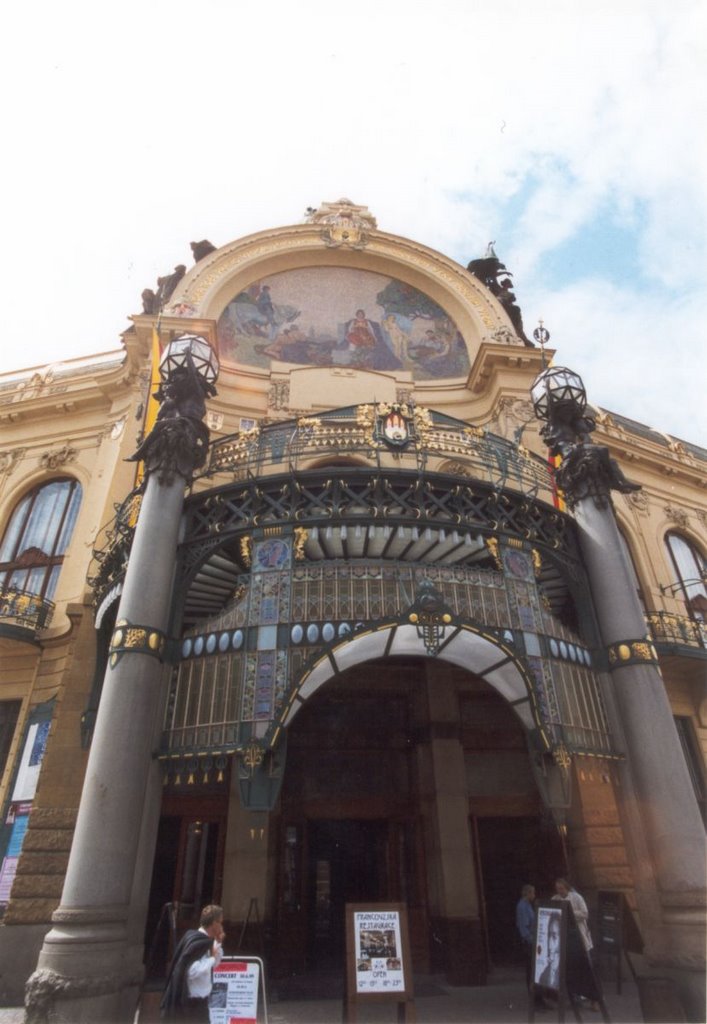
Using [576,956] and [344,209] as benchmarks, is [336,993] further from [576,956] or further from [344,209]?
[344,209]

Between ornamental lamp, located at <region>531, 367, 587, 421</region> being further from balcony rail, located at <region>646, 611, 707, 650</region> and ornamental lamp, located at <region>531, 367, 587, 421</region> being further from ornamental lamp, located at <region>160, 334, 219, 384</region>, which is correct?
ornamental lamp, located at <region>160, 334, 219, 384</region>

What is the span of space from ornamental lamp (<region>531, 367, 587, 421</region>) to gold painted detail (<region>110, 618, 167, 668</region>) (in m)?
9.60

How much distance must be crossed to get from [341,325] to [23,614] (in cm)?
1380

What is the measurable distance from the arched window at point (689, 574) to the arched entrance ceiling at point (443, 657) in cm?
1117

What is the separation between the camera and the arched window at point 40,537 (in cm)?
1631

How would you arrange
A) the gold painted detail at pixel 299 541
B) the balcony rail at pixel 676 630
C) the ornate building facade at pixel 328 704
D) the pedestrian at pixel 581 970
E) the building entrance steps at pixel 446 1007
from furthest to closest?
the balcony rail at pixel 676 630
the gold painted detail at pixel 299 541
the ornate building facade at pixel 328 704
the building entrance steps at pixel 446 1007
the pedestrian at pixel 581 970

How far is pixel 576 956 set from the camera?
8047 mm

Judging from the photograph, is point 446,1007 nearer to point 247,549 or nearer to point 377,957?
point 377,957

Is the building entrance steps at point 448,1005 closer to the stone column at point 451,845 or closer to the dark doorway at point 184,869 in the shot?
the stone column at point 451,845

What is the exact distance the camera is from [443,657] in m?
11.0

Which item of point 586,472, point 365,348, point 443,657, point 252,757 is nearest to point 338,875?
point 443,657

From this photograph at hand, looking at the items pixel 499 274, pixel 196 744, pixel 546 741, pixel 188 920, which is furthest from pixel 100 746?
pixel 499 274

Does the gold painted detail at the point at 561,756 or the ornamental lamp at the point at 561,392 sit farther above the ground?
the ornamental lamp at the point at 561,392

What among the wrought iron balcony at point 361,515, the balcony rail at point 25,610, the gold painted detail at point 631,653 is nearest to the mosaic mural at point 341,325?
the wrought iron balcony at point 361,515
